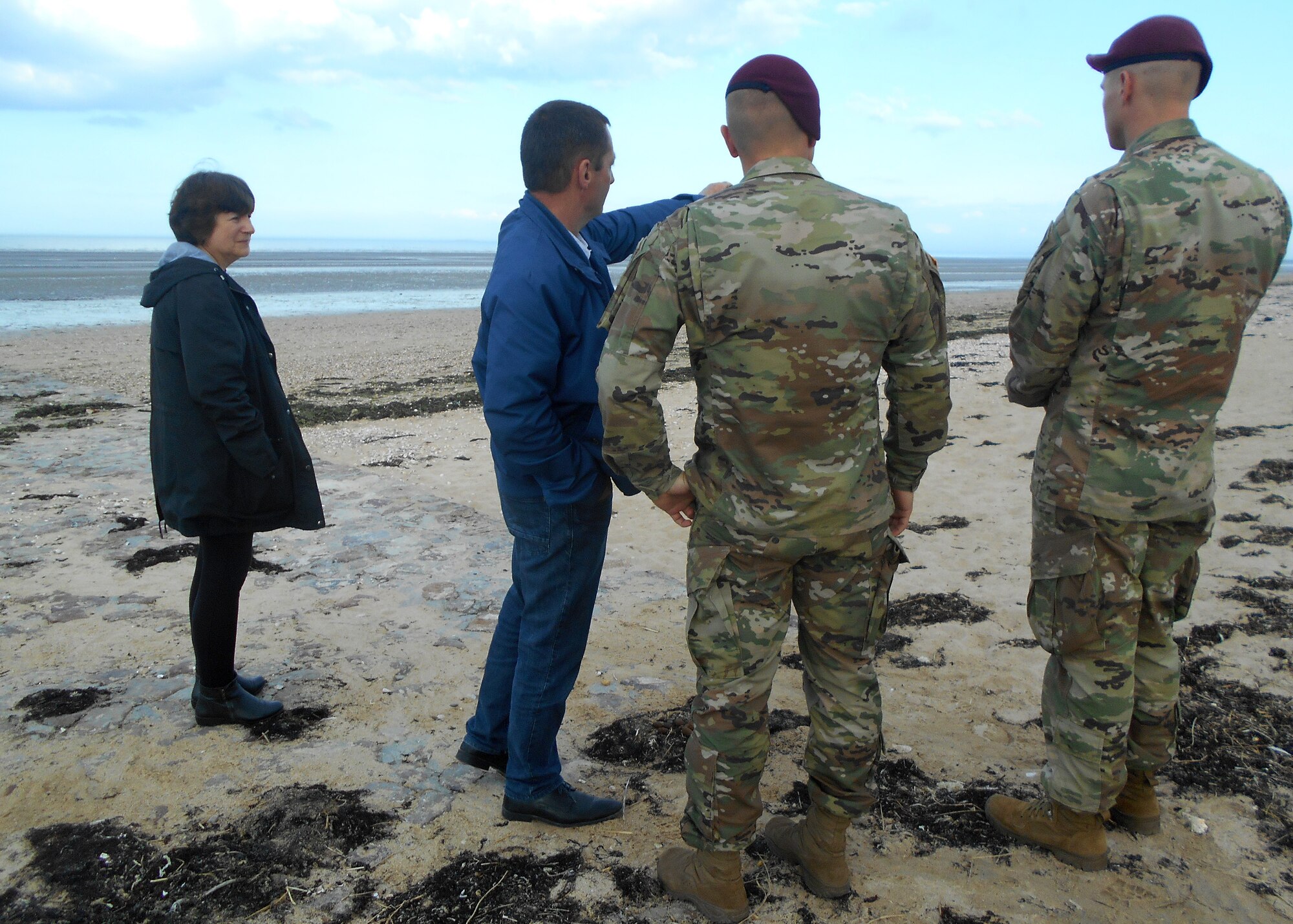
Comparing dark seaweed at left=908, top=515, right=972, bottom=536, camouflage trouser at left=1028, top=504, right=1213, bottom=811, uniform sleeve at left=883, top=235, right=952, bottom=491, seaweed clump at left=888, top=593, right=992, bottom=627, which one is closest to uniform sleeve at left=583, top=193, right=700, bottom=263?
uniform sleeve at left=883, top=235, right=952, bottom=491

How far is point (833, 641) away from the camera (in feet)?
8.30

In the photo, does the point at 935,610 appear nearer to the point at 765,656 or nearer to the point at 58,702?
the point at 765,656

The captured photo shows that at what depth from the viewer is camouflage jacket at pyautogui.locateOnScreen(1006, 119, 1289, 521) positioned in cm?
248

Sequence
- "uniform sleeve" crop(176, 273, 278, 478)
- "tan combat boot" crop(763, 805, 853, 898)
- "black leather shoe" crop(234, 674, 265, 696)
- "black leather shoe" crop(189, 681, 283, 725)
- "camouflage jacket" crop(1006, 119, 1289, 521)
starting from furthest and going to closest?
"black leather shoe" crop(234, 674, 265, 696) < "black leather shoe" crop(189, 681, 283, 725) < "uniform sleeve" crop(176, 273, 278, 478) < "tan combat boot" crop(763, 805, 853, 898) < "camouflage jacket" crop(1006, 119, 1289, 521)

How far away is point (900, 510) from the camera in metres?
2.67

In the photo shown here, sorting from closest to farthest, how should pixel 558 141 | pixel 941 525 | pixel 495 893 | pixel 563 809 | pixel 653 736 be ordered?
1. pixel 495 893
2. pixel 558 141
3. pixel 563 809
4. pixel 653 736
5. pixel 941 525

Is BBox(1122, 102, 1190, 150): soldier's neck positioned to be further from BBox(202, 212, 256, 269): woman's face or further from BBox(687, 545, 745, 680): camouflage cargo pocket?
BBox(202, 212, 256, 269): woman's face

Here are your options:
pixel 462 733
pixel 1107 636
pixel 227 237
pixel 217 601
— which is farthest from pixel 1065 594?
pixel 227 237

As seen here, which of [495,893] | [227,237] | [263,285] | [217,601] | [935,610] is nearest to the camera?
[495,893]

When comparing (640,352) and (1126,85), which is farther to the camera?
(1126,85)

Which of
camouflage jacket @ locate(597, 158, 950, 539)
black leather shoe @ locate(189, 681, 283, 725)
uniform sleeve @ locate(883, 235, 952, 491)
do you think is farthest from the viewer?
black leather shoe @ locate(189, 681, 283, 725)

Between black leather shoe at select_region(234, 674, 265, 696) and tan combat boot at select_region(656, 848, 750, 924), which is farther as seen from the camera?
black leather shoe at select_region(234, 674, 265, 696)

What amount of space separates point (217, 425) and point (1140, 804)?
353cm

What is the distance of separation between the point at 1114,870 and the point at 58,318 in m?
25.5
